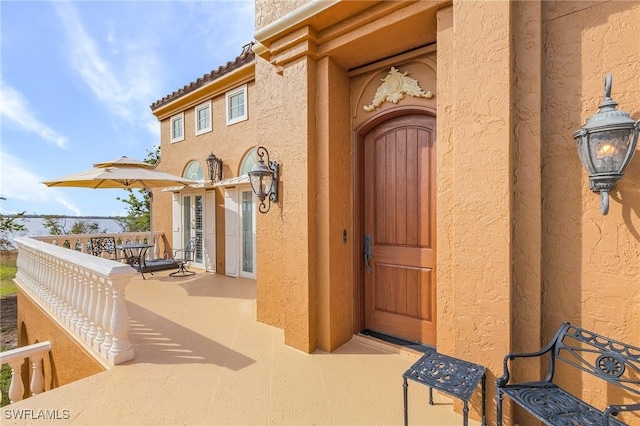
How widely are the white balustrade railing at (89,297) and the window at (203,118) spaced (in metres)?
4.90

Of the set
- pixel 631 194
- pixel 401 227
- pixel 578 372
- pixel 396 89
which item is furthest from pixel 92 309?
pixel 631 194

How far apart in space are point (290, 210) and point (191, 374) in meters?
2.17

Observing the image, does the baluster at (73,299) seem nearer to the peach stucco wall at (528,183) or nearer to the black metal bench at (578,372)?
the peach stucco wall at (528,183)

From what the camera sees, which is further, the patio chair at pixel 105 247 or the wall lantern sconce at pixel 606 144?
the patio chair at pixel 105 247

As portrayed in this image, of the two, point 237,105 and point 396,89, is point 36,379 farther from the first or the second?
point 237,105

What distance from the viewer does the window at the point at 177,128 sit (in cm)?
928

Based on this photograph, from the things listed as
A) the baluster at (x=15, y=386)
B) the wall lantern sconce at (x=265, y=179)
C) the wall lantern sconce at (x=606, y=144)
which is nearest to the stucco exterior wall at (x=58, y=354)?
the baluster at (x=15, y=386)

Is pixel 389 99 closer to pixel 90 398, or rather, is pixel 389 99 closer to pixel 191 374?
pixel 191 374

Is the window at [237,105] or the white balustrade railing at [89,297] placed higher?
the window at [237,105]

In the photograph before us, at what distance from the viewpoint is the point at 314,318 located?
3.58m

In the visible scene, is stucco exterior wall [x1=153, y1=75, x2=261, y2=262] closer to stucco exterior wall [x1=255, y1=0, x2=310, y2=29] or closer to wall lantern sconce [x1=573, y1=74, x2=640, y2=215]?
stucco exterior wall [x1=255, y1=0, x2=310, y2=29]

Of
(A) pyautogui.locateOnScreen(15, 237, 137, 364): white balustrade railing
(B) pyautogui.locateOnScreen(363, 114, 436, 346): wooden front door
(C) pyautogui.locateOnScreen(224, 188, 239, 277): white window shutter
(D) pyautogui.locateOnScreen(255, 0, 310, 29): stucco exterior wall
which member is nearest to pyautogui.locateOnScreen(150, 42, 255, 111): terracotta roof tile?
(D) pyautogui.locateOnScreen(255, 0, 310, 29): stucco exterior wall

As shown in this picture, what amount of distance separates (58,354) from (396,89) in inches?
245

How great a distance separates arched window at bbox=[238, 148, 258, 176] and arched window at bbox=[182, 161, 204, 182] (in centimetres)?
182
